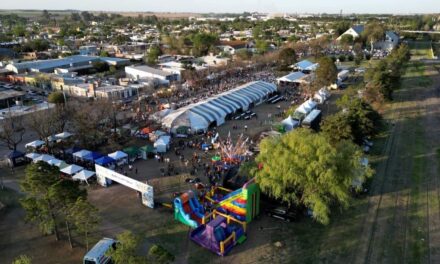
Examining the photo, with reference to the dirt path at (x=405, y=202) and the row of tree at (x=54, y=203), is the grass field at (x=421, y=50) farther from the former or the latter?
the row of tree at (x=54, y=203)

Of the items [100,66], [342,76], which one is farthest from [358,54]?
[100,66]

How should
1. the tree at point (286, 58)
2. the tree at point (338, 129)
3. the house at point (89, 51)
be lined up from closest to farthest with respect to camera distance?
1. the tree at point (338, 129)
2. the tree at point (286, 58)
3. the house at point (89, 51)

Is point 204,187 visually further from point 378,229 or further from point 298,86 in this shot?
point 298,86

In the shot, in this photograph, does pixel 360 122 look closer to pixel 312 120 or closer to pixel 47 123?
pixel 312 120

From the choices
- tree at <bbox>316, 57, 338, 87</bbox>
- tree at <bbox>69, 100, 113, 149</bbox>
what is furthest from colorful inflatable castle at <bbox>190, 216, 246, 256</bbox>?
tree at <bbox>316, 57, 338, 87</bbox>

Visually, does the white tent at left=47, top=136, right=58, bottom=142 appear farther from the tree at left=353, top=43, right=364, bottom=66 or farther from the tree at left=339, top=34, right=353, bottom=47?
the tree at left=339, top=34, right=353, bottom=47

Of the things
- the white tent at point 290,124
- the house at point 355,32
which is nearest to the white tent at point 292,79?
the white tent at point 290,124
